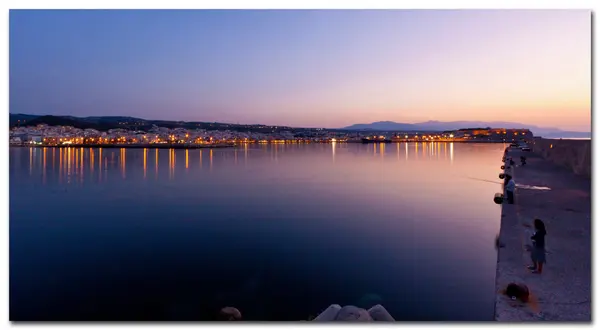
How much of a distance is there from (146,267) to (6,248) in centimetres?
254

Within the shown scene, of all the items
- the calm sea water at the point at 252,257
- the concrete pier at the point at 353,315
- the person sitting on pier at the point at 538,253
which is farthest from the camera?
the calm sea water at the point at 252,257

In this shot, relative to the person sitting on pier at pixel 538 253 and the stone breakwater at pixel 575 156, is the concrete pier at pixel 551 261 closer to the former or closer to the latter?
the person sitting on pier at pixel 538 253

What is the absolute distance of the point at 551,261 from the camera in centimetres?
493

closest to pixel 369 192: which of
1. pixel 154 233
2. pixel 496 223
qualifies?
pixel 496 223

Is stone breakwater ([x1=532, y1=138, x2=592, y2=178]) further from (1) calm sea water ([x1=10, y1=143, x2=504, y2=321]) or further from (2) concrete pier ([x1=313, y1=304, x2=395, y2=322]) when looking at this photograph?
(2) concrete pier ([x1=313, y1=304, x2=395, y2=322])

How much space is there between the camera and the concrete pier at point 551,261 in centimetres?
367

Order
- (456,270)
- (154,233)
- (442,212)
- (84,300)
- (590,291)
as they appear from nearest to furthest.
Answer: (590,291)
(84,300)
(456,270)
(154,233)
(442,212)

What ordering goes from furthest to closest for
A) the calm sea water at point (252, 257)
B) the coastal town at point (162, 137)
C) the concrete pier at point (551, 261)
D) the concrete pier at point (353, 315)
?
the coastal town at point (162, 137) < the calm sea water at point (252, 257) < the concrete pier at point (353, 315) < the concrete pier at point (551, 261)

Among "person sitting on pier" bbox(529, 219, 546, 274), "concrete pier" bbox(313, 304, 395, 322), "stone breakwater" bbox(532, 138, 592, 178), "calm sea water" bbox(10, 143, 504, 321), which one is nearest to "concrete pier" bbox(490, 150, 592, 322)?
"person sitting on pier" bbox(529, 219, 546, 274)

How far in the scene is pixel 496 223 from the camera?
9.46m

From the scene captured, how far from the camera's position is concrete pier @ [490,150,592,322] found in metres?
3.67

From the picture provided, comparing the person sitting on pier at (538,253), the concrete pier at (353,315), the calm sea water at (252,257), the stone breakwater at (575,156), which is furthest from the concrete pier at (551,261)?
the stone breakwater at (575,156)

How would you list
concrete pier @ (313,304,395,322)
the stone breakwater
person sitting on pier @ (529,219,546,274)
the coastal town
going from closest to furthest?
concrete pier @ (313,304,395,322) < person sitting on pier @ (529,219,546,274) < the stone breakwater < the coastal town

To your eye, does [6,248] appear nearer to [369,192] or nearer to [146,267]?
[146,267]
